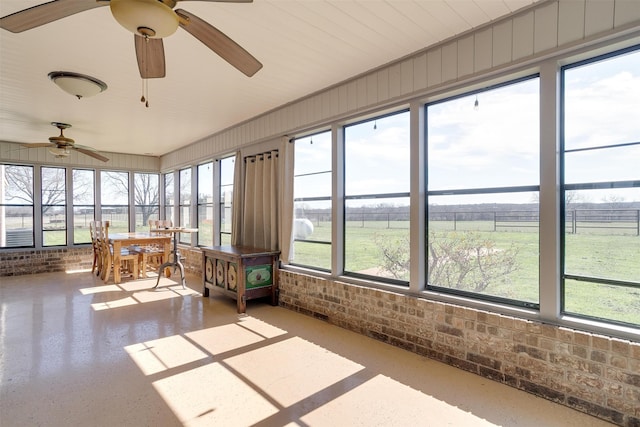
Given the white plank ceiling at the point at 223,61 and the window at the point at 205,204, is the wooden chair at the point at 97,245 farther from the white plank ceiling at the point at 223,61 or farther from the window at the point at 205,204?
the white plank ceiling at the point at 223,61

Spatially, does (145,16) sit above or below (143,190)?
above

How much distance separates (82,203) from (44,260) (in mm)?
1467

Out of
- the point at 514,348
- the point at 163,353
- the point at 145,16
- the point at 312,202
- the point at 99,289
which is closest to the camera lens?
the point at 145,16

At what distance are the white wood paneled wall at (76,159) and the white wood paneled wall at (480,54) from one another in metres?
5.79

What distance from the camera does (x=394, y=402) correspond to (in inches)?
90.6

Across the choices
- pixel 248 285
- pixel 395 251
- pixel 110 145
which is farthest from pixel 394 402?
pixel 110 145

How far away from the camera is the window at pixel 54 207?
7.25 meters

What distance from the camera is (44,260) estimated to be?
712 centimetres

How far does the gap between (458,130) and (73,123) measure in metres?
5.94

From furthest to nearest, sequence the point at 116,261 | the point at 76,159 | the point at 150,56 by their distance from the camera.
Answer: the point at 76,159 → the point at 116,261 → the point at 150,56

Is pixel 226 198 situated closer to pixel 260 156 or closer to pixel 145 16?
pixel 260 156

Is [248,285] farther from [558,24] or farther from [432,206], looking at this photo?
[558,24]

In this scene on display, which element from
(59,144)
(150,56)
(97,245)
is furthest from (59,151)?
(150,56)

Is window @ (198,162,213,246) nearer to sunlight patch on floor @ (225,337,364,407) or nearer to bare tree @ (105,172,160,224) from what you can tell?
bare tree @ (105,172,160,224)
